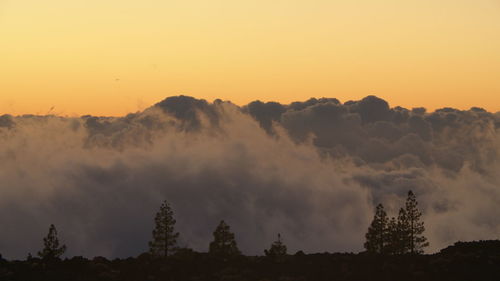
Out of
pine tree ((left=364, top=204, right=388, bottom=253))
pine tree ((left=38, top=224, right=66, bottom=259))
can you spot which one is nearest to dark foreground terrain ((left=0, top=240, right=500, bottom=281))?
pine tree ((left=38, top=224, right=66, bottom=259))

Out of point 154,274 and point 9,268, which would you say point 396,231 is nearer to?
point 154,274

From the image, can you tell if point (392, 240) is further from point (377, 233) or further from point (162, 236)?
point (162, 236)

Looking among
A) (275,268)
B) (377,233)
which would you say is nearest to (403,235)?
(377,233)

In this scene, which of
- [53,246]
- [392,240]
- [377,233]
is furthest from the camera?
[377,233]

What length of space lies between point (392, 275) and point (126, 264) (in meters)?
34.2

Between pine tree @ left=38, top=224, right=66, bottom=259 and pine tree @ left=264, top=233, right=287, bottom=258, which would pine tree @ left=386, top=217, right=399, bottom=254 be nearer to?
pine tree @ left=264, top=233, right=287, bottom=258

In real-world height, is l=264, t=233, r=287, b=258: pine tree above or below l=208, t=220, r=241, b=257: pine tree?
below

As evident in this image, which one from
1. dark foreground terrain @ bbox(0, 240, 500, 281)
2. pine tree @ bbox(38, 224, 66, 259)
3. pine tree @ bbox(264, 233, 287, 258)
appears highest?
pine tree @ bbox(38, 224, 66, 259)

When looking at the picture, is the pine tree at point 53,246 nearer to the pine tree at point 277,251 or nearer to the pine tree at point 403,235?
the pine tree at point 277,251

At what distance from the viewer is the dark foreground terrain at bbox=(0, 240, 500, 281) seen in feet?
333

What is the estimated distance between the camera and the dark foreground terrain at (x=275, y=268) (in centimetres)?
10150

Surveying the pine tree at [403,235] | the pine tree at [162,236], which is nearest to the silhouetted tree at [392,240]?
the pine tree at [403,235]

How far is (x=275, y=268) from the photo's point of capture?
358 ft

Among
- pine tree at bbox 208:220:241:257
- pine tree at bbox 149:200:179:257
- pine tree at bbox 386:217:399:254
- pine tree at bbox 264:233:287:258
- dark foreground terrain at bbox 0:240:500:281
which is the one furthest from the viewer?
pine tree at bbox 386:217:399:254
